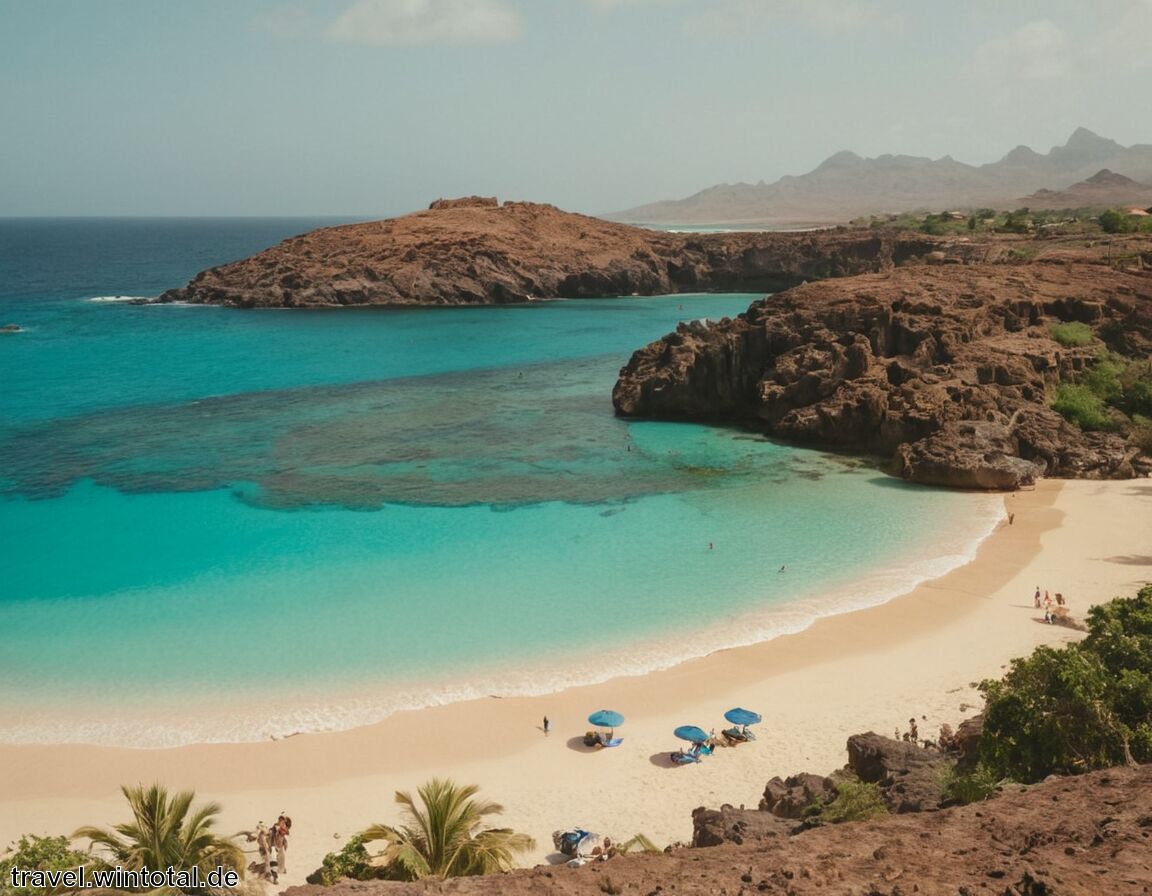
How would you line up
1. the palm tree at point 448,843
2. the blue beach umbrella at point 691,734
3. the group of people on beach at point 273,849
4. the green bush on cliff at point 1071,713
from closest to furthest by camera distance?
1. the palm tree at point 448,843
2. the green bush on cliff at point 1071,713
3. the group of people on beach at point 273,849
4. the blue beach umbrella at point 691,734

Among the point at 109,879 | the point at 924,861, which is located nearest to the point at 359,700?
the point at 109,879

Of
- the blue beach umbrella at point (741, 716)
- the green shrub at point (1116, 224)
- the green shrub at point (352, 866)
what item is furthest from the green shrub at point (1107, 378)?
the green shrub at point (352, 866)

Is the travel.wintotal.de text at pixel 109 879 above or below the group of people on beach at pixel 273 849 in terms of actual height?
above

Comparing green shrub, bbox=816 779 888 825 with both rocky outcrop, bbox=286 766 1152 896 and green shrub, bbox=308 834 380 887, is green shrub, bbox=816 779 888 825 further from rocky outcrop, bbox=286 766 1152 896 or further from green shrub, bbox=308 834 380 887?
green shrub, bbox=308 834 380 887

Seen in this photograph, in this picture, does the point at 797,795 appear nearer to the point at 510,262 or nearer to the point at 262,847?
the point at 262,847

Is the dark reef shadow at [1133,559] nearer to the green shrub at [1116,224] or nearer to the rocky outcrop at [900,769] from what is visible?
the rocky outcrop at [900,769]
